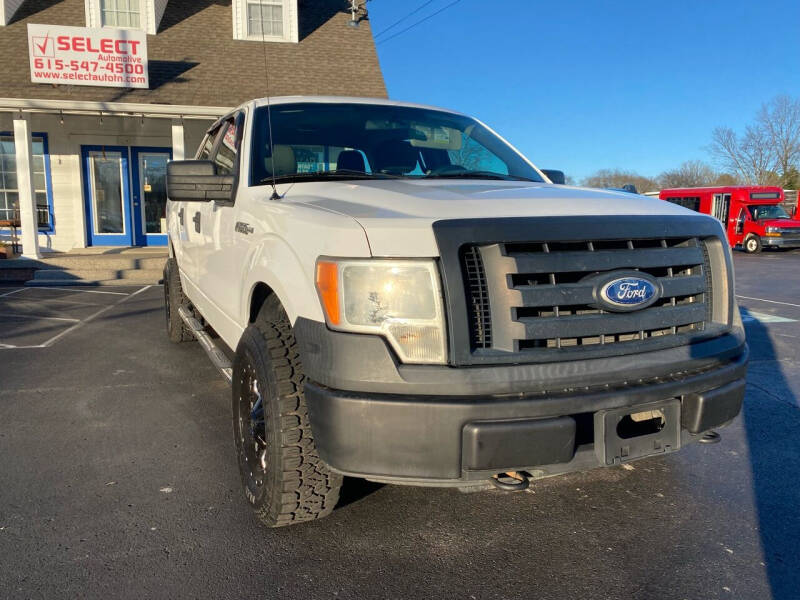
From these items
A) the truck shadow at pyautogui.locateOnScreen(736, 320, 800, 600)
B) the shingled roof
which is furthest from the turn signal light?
the shingled roof

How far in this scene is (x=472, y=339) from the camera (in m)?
2.16

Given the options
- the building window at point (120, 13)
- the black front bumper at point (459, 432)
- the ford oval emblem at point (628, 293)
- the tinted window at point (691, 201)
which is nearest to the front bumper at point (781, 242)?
the tinted window at point (691, 201)

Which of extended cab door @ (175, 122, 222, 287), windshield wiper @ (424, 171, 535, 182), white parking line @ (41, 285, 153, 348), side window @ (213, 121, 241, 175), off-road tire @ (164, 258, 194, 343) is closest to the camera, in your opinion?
windshield wiper @ (424, 171, 535, 182)

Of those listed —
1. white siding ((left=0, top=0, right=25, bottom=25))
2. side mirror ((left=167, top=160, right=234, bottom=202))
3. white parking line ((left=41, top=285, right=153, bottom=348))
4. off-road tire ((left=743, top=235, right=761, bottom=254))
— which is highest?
white siding ((left=0, top=0, right=25, bottom=25))

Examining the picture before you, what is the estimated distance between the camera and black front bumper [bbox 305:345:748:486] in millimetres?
2080

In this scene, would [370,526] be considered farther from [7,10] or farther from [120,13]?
[7,10]

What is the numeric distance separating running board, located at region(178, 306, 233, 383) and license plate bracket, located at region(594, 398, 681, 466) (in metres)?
1.84

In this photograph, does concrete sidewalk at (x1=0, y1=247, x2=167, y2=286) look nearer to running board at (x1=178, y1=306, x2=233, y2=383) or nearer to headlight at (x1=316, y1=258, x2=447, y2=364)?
running board at (x1=178, y1=306, x2=233, y2=383)

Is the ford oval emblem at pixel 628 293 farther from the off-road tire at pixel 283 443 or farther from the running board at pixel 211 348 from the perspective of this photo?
the running board at pixel 211 348

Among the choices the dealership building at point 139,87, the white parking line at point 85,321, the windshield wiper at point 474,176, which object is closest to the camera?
the windshield wiper at point 474,176

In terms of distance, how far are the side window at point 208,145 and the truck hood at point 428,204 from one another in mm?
2193

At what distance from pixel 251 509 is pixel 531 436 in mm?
1471

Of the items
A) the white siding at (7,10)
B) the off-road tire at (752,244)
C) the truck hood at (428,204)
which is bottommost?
the off-road tire at (752,244)

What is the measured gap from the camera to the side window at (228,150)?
12.3ft
